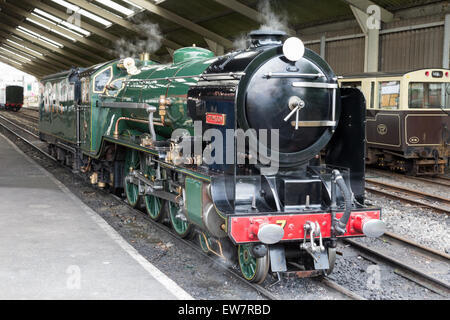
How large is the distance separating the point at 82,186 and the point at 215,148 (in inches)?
269

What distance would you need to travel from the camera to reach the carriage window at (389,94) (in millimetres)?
13000

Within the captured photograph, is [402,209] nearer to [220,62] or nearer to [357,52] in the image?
[220,62]

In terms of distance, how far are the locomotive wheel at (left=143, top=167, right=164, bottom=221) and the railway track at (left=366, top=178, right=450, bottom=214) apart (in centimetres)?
473

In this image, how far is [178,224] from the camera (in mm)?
7383

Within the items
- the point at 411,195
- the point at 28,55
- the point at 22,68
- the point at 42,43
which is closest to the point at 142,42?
the point at 42,43

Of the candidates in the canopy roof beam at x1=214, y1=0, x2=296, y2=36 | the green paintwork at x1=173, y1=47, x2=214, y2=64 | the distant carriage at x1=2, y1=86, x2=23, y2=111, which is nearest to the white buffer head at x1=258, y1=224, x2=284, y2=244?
the green paintwork at x1=173, y1=47, x2=214, y2=64

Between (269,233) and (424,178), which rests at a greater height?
(269,233)

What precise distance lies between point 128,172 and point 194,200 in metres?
3.87

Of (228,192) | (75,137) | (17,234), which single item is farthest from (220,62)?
(75,137)

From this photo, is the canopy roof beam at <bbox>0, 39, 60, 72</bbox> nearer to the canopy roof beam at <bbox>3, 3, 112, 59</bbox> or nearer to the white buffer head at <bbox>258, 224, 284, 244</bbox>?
the canopy roof beam at <bbox>3, 3, 112, 59</bbox>

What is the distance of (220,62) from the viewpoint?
5.80m

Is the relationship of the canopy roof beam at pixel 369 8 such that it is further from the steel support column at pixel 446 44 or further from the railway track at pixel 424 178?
the railway track at pixel 424 178

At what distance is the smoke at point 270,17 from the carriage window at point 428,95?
6.79 metres

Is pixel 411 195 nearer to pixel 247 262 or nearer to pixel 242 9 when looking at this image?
pixel 247 262
